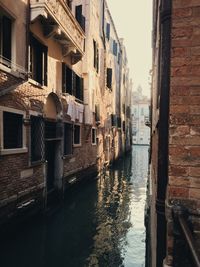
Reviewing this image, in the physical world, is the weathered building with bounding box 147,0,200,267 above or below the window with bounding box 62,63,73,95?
below

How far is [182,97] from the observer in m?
2.33

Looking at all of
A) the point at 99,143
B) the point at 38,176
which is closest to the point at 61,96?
the point at 38,176

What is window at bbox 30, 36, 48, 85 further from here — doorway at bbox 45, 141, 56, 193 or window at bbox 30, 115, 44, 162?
doorway at bbox 45, 141, 56, 193

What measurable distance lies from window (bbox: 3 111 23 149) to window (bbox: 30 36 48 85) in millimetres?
1881

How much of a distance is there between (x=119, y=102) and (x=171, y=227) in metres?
29.1

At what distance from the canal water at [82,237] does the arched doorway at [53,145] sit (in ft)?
3.18

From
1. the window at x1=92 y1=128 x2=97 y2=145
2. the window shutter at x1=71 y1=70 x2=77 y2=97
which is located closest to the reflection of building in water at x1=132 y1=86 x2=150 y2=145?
the window at x1=92 y1=128 x2=97 y2=145

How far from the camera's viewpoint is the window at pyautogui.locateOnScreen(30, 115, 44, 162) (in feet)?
29.6

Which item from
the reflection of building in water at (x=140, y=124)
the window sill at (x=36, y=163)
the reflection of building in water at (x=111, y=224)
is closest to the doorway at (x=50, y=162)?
the window sill at (x=36, y=163)

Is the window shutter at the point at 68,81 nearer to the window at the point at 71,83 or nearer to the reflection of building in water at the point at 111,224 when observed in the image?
the window at the point at 71,83

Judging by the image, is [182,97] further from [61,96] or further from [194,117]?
[61,96]

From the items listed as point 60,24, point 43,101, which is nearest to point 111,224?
point 43,101

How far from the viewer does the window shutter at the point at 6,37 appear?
23.6 ft

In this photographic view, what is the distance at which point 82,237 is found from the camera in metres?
7.34
